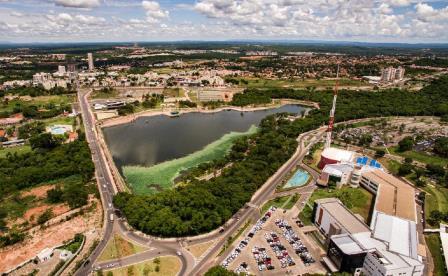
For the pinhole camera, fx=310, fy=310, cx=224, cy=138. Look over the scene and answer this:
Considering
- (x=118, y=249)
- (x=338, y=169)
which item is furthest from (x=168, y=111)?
(x=118, y=249)

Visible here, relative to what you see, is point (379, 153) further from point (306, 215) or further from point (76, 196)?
point (76, 196)

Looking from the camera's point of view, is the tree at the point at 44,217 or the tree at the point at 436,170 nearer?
the tree at the point at 44,217

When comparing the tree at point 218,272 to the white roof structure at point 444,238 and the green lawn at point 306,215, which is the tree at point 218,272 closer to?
the green lawn at point 306,215

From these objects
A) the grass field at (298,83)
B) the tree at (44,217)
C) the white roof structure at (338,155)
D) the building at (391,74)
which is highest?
the building at (391,74)

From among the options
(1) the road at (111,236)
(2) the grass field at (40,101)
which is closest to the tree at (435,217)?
(1) the road at (111,236)

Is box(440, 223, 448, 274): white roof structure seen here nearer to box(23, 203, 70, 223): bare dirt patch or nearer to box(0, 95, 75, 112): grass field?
box(23, 203, 70, 223): bare dirt patch

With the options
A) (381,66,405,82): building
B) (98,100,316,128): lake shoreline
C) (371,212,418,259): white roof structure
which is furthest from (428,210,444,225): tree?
(381,66,405,82): building
